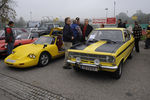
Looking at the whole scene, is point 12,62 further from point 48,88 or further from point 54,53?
point 48,88

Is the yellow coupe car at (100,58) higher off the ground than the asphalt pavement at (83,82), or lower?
higher

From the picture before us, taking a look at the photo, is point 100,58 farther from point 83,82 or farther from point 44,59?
point 44,59

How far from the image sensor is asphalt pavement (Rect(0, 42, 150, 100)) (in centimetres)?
347

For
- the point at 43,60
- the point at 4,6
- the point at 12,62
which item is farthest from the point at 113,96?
the point at 4,6

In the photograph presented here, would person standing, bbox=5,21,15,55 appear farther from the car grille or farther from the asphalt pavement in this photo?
the car grille

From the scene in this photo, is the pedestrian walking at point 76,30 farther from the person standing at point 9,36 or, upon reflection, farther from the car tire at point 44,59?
the person standing at point 9,36

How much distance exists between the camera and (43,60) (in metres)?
5.86

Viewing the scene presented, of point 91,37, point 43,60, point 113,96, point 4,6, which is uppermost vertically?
point 4,6

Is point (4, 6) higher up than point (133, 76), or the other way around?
point (4, 6)

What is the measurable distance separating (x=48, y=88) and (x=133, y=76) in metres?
2.96

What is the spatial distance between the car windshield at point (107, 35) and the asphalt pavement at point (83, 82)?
1.34 m

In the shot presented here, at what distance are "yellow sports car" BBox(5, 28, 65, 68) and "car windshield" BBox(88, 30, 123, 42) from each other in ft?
6.23

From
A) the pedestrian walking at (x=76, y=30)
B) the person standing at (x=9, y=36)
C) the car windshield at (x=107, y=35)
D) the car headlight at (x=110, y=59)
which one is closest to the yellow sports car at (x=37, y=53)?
the person standing at (x=9, y=36)

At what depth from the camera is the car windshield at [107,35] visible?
5264mm
